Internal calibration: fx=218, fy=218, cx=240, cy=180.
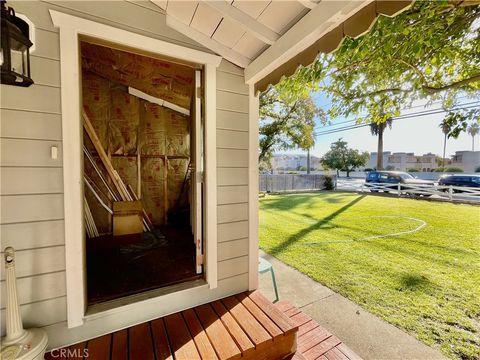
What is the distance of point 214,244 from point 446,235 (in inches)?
207

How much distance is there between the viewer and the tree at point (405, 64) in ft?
6.61

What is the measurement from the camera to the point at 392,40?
6.96 feet

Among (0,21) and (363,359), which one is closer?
(0,21)

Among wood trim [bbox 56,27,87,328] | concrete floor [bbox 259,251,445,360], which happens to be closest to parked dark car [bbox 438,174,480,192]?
concrete floor [bbox 259,251,445,360]

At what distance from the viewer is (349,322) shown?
7.13 ft

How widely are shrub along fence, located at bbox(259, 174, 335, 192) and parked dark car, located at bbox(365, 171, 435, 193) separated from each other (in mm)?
3020

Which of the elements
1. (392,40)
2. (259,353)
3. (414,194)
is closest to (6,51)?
(259,353)

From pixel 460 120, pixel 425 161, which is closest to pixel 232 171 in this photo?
pixel 460 120

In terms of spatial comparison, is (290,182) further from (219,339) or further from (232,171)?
(219,339)

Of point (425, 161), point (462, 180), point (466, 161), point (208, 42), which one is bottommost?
point (462, 180)

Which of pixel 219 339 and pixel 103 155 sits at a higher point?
pixel 103 155

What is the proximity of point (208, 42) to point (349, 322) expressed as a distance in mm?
2905

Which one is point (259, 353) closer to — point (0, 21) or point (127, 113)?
point (0, 21)

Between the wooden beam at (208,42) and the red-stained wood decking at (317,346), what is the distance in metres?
2.35
